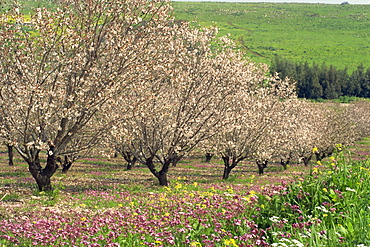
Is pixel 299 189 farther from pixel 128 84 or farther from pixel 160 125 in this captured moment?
pixel 160 125

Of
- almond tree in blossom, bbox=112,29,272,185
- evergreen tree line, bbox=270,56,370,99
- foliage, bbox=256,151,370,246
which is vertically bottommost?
foliage, bbox=256,151,370,246

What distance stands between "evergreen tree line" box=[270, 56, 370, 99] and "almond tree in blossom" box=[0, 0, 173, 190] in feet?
470

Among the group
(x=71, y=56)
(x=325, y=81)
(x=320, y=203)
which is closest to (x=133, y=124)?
(x=71, y=56)

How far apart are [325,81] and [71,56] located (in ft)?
523

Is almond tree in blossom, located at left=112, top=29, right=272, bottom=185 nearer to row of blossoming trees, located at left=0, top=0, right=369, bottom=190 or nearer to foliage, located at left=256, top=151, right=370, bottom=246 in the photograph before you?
row of blossoming trees, located at left=0, top=0, right=369, bottom=190

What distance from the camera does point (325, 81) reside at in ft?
529

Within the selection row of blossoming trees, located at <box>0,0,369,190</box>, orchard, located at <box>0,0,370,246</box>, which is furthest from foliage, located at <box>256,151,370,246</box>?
row of blossoming trees, located at <box>0,0,369,190</box>

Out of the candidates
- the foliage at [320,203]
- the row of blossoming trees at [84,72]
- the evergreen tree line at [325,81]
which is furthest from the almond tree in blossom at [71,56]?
the evergreen tree line at [325,81]

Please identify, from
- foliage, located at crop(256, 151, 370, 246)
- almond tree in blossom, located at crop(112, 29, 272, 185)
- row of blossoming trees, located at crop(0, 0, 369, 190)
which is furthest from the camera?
almond tree in blossom, located at crop(112, 29, 272, 185)

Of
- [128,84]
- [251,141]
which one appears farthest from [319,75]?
[128,84]

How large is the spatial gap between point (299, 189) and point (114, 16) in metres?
10.8

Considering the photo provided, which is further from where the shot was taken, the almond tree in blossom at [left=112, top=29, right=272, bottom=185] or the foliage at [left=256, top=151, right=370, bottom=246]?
the almond tree in blossom at [left=112, top=29, right=272, bottom=185]

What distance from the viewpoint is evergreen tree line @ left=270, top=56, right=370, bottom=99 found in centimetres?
15800

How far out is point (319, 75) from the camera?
16588 centimetres
